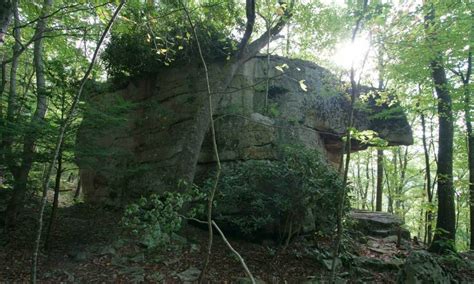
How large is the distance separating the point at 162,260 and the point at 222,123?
169 inches

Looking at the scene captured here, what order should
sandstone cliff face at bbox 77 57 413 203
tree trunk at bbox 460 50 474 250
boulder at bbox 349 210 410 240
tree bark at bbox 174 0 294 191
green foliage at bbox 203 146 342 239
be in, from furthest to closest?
boulder at bbox 349 210 410 240, sandstone cliff face at bbox 77 57 413 203, tree trunk at bbox 460 50 474 250, tree bark at bbox 174 0 294 191, green foliage at bbox 203 146 342 239

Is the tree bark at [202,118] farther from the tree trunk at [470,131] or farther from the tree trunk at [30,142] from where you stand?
the tree trunk at [470,131]

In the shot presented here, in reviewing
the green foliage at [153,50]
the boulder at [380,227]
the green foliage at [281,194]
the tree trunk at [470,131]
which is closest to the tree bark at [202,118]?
the green foliage at [153,50]

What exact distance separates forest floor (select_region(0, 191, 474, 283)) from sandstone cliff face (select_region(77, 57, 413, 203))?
159 cm

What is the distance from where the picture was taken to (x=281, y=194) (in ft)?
21.3

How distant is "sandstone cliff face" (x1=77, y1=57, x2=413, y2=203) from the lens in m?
8.65

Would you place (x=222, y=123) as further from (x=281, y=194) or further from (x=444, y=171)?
(x=444, y=171)

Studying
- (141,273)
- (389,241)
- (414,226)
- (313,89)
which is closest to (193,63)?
(313,89)

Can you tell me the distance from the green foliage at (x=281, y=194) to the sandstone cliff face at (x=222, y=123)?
48.8 inches

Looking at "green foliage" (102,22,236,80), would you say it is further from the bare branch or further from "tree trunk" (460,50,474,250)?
"tree trunk" (460,50,474,250)

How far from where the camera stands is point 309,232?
25.3 feet

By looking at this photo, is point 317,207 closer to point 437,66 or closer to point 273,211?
point 273,211

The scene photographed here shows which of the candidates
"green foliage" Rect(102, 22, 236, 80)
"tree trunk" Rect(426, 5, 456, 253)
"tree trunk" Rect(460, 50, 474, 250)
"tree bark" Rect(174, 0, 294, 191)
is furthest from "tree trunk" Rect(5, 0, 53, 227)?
"tree trunk" Rect(460, 50, 474, 250)

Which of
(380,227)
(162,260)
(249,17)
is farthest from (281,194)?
(380,227)
